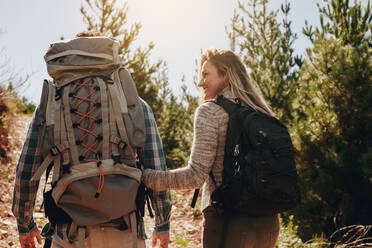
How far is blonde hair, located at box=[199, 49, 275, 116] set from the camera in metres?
2.06

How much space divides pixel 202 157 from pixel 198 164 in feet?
0.16

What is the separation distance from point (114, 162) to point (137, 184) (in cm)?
19

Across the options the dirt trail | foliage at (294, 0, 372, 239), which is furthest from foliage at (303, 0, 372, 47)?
the dirt trail

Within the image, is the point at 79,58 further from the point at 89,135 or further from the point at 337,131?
the point at 337,131

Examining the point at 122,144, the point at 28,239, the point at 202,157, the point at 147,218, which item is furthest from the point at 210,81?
the point at 147,218

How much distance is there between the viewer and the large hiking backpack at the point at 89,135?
1.69m

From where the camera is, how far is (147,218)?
7059 millimetres

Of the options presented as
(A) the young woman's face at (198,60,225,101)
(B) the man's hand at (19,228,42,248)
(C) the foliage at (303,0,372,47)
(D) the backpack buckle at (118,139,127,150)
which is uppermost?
(C) the foliage at (303,0,372,47)

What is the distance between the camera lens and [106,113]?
5.85ft

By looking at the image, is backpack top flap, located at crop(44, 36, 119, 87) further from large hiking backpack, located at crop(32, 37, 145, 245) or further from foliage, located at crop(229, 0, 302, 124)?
foliage, located at crop(229, 0, 302, 124)

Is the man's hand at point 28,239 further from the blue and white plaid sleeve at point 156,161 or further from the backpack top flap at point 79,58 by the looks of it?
the backpack top flap at point 79,58

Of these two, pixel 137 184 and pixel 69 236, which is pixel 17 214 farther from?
pixel 137 184

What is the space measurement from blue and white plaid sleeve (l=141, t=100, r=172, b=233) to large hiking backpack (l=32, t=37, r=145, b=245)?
187 mm

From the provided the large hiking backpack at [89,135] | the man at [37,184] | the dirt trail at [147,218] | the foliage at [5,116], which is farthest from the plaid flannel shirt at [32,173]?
the foliage at [5,116]
